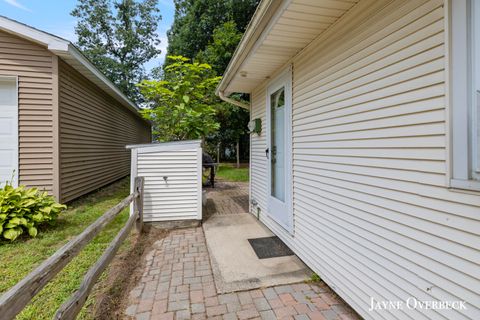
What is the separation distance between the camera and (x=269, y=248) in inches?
131

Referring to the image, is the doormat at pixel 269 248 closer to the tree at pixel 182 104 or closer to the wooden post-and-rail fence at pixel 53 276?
the wooden post-and-rail fence at pixel 53 276

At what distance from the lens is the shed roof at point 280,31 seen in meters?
2.08

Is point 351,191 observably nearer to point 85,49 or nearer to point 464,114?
point 464,114

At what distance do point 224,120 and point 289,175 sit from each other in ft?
36.2

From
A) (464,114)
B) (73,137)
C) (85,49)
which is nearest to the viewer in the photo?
(464,114)

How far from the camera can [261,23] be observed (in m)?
2.49

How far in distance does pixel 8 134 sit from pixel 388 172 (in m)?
6.20

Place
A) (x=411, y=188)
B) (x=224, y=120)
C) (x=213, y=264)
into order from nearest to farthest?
(x=411, y=188) → (x=213, y=264) → (x=224, y=120)

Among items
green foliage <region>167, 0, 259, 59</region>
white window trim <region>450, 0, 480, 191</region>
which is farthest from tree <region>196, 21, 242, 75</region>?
white window trim <region>450, 0, 480, 191</region>

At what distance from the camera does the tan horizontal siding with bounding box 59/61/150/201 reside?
5.22 meters

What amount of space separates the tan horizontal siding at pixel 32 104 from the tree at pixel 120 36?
17641 mm

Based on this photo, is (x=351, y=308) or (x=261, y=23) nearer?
(x=351, y=308)

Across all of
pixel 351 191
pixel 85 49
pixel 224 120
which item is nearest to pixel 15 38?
pixel 351 191

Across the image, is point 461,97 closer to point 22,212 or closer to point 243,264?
point 243,264
